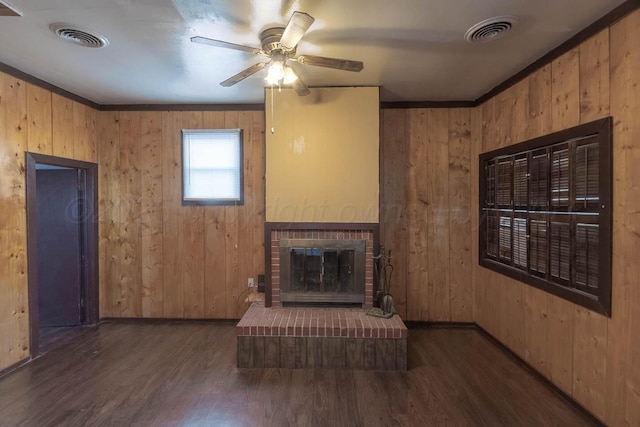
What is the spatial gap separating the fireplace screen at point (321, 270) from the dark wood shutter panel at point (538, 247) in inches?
59.0

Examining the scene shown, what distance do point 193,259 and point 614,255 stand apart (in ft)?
12.7

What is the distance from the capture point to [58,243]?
12.2ft

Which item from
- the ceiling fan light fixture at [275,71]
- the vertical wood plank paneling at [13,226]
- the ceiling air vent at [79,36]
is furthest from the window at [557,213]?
the vertical wood plank paneling at [13,226]

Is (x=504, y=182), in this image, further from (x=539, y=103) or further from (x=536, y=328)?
(x=536, y=328)

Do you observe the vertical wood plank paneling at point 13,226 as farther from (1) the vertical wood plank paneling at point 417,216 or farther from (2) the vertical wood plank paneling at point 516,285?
(2) the vertical wood plank paneling at point 516,285

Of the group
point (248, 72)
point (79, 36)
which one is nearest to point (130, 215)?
point (79, 36)

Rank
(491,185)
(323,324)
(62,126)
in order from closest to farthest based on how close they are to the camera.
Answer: (323,324)
(62,126)
(491,185)

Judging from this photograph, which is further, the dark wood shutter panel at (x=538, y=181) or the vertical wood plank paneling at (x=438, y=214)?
the vertical wood plank paneling at (x=438, y=214)

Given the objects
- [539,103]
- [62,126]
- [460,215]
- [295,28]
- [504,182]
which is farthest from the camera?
[460,215]

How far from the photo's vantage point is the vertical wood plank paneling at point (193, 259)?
3891 mm

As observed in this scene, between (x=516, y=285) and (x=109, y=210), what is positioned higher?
(x=109, y=210)

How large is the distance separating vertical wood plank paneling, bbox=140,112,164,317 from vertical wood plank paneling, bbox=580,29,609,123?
4099 millimetres

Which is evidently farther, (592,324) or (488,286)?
(488,286)

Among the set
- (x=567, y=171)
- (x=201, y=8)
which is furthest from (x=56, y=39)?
(x=567, y=171)
